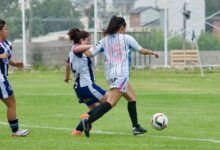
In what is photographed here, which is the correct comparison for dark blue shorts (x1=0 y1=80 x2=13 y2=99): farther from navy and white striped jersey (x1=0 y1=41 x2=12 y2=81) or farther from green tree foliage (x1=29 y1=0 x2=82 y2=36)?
green tree foliage (x1=29 y1=0 x2=82 y2=36)

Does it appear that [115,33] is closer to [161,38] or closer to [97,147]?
[97,147]

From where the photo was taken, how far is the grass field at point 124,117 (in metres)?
12.0

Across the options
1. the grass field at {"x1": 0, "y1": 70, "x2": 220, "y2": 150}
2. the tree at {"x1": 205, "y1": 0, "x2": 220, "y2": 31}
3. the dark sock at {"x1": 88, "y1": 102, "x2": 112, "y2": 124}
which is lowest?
the grass field at {"x1": 0, "y1": 70, "x2": 220, "y2": 150}

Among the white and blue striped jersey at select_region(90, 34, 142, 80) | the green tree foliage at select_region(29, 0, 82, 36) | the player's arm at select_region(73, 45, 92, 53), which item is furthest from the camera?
the green tree foliage at select_region(29, 0, 82, 36)

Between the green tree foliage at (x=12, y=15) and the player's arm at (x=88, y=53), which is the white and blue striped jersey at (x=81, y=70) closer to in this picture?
the player's arm at (x=88, y=53)

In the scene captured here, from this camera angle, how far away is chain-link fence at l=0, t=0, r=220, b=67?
37.8 metres

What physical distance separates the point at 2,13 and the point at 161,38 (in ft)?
23.6

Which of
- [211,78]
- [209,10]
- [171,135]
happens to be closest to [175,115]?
[171,135]

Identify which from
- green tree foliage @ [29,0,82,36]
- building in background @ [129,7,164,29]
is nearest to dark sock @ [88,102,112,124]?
green tree foliage @ [29,0,82,36]

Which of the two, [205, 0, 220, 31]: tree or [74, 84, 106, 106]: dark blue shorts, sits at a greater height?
[205, 0, 220, 31]: tree

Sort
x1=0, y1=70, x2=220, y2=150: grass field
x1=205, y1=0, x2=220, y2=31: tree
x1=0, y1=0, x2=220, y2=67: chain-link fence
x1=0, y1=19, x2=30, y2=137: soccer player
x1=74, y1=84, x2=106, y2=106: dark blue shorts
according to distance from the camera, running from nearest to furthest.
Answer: x1=0, y1=70, x2=220, y2=150: grass field, x1=0, y1=19, x2=30, y2=137: soccer player, x1=74, y1=84, x2=106, y2=106: dark blue shorts, x1=0, y1=0, x2=220, y2=67: chain-link fence, x1=205, y1=0, x2=220, y2=31: tree

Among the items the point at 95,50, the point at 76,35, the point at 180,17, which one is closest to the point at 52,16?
the point at 180,17

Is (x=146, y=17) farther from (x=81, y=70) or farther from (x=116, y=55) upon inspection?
(x=116, y=55)

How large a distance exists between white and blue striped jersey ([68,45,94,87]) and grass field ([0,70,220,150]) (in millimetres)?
814
